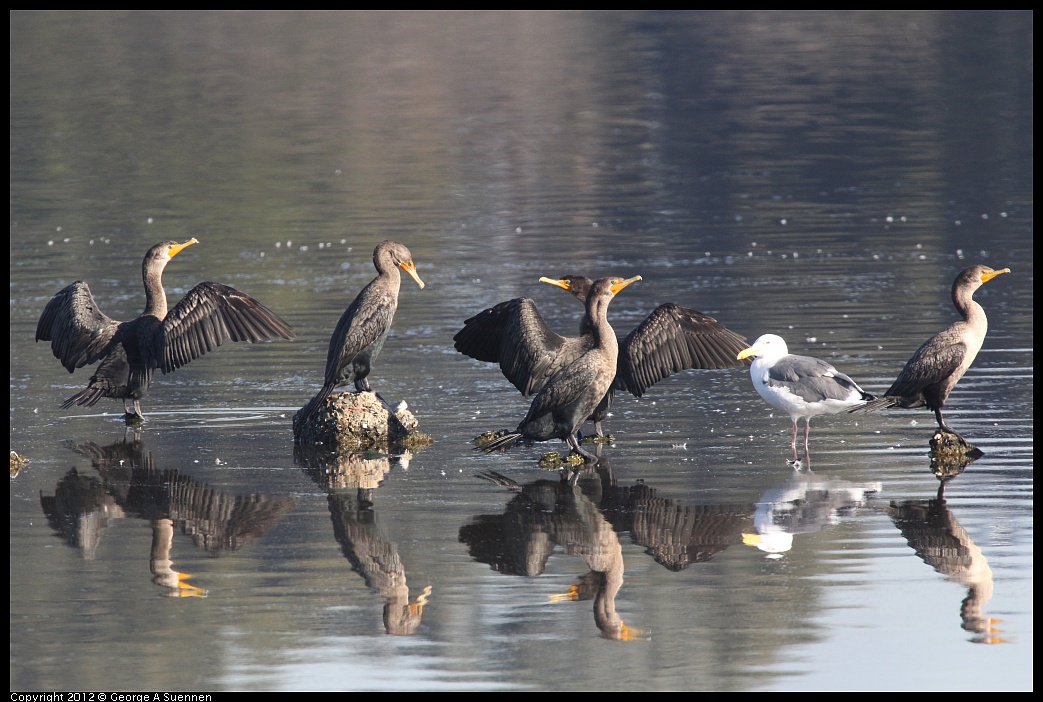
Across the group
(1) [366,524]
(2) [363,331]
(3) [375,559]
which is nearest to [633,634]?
(3) [375,559]

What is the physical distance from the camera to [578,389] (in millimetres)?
10180

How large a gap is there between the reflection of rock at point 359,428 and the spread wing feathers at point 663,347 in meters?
1.53

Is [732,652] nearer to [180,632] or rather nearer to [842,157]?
[180,632]

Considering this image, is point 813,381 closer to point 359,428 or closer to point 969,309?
point 969,309

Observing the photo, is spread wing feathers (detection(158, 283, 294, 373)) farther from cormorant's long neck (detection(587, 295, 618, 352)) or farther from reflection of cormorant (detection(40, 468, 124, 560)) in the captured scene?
cormorant's long neck (detection(587, 295, 618, 352))

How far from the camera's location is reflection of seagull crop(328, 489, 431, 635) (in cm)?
761

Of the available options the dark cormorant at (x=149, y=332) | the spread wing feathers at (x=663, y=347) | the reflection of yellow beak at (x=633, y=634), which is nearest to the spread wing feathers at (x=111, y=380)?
the dark cormorant at (x=149, y=332)

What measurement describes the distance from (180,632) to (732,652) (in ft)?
8.65

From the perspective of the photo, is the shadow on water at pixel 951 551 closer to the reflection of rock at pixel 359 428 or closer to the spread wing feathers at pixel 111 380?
the reflection of rock at pixel 359 428

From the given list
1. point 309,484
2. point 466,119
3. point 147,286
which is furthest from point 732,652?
point 466,119

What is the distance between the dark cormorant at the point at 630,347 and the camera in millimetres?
10727

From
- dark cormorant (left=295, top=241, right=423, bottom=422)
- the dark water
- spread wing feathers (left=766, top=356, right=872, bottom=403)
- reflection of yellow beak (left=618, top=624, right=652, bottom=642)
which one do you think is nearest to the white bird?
spread wing feathers (left=766, top=356, right=872, bottom=403)

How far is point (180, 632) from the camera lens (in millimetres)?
7398

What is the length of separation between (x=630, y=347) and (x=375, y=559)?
10.3ft
